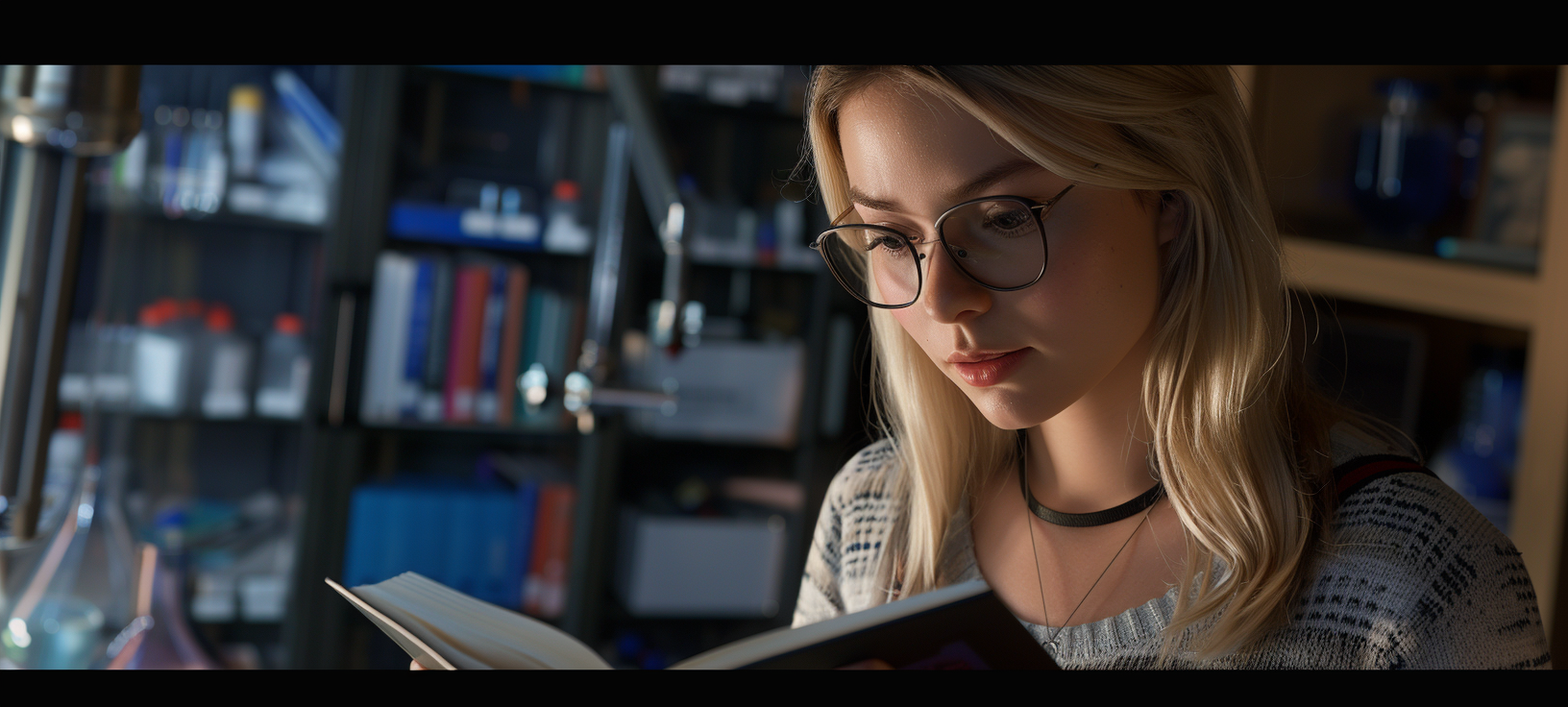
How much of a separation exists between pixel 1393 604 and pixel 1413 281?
0.79 m

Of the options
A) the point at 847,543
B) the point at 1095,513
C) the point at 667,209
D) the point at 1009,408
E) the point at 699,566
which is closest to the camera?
the point at 1009,408

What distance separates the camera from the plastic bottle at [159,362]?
2.29 meters

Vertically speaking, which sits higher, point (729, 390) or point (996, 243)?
point (996, 243)

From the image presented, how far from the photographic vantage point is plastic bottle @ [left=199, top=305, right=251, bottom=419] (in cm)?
233

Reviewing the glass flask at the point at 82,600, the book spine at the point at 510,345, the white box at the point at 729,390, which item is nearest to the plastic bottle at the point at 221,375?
the book spine at the point at 510,345

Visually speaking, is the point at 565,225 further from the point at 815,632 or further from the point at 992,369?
the point at 815,632

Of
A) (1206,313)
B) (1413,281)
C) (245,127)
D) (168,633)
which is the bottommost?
(168,633)

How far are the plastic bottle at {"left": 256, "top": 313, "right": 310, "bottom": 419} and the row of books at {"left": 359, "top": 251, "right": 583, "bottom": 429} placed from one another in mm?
148

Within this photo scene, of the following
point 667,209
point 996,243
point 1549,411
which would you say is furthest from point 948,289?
point 667,209

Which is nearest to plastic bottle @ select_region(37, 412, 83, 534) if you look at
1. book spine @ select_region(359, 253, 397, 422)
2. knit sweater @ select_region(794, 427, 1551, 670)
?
knit sweater @ select_region(794, 427, 1551, 670)

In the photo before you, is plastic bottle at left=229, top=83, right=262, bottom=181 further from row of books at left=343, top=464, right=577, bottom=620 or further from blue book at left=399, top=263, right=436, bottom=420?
row of books at left=343, top=464, right=577, bottom=620

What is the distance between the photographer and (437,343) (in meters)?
2.39

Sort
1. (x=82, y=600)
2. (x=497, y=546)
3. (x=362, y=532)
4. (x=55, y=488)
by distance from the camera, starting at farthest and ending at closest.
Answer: (x=497, y=546) → (x=362, y=532) → (x=82, y=600) → (x=55, y=488)
